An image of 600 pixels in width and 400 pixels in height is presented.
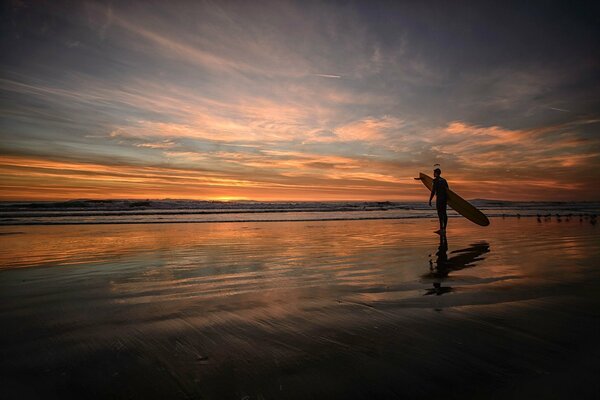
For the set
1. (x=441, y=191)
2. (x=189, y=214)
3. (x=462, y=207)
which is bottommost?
(x=189, y=214)

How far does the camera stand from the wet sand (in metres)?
2.17

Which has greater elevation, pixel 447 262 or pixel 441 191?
pixel 441 191

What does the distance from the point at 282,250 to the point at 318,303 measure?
4745mm

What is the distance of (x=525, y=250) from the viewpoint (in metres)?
8.34

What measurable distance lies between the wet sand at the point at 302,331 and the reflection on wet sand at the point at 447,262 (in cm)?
6

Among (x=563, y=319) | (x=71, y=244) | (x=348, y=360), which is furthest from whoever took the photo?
(x=71, y=244)

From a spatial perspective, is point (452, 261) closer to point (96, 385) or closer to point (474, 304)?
point (474, 304)

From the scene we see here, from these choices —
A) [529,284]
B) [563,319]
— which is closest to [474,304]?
[563,319]

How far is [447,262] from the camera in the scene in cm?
675

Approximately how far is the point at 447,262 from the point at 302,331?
4.76 m

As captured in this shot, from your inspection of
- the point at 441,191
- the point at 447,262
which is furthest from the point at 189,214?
the point at 447,262

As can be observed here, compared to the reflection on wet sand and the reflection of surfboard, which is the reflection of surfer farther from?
the reflection of surfboard

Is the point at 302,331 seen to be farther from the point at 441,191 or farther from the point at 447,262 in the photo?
the point at 441,191

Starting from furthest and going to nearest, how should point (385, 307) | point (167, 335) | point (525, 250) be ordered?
point (525, 250)
point (385, 307)
point (167, 335)
